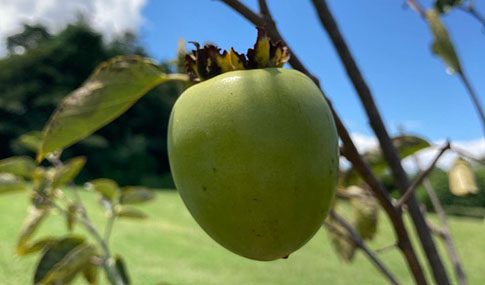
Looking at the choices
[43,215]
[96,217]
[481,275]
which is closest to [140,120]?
[96,217]

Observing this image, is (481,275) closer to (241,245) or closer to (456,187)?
(456,187)

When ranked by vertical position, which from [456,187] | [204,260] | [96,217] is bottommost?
[96,217]

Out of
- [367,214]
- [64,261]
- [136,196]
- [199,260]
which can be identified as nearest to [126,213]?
[136,196]

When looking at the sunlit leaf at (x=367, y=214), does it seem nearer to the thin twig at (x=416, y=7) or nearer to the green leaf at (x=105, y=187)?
the thin twig at (x=416, y=7)

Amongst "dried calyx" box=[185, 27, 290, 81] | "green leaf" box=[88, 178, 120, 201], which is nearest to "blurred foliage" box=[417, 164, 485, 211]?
"green leaf" box=[88, 178, 120, 201]

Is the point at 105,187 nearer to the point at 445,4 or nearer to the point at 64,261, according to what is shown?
the point at 64,261

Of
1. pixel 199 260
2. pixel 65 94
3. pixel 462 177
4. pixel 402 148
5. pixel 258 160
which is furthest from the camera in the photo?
pixel 65 94
